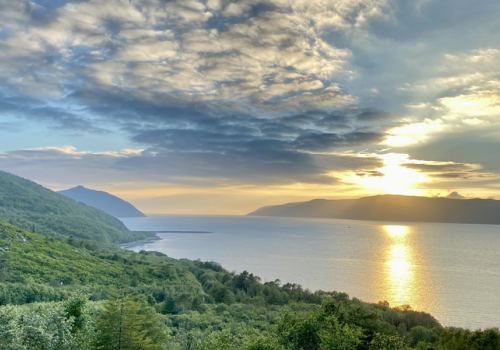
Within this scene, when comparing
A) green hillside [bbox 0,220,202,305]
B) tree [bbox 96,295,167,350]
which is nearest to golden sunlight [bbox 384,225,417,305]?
green hillside [bbox 0,220,202,305]

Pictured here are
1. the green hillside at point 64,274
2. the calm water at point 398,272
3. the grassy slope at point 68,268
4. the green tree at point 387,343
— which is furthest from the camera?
the calm water at point 398,272

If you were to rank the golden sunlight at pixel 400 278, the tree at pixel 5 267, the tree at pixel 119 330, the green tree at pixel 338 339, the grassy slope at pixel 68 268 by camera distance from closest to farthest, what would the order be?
the green tree at pixel 338 339 → the tree at pixel 119 330 → the tree at pixel 5 267 → the grassy slope at pixel 68 268 → the golden sunlight at pixel 400 278

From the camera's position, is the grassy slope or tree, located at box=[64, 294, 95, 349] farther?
the grassy slope

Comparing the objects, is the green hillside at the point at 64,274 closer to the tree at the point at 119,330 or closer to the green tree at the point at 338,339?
the tree at the point at 119,330

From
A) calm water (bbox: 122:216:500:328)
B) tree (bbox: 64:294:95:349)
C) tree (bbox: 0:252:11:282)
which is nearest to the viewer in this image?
tree (bbox: 64:294:95:349)

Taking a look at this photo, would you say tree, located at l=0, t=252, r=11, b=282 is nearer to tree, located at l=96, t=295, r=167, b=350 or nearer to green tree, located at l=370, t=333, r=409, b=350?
tree, located at l=96, t=295, r=167, b=350

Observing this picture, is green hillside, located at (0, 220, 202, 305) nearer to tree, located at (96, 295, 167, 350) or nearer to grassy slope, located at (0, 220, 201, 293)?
grassy slope, located at (0, 220, 201, 293)

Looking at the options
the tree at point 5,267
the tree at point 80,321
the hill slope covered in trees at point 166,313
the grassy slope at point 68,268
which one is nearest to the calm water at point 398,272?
the hill slope covered in trees at point 166,313

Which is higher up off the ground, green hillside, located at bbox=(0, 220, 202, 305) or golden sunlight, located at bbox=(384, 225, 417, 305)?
green hillside, located at bbox=(0, 220, 202, 305)

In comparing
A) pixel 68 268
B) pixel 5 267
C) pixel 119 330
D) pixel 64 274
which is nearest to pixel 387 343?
pixel 119 330

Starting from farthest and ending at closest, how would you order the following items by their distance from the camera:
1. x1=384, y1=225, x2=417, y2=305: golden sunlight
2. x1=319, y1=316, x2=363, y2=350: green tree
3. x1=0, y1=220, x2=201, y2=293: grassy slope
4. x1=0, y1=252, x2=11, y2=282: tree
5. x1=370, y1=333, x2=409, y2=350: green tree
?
x1=384, y1=225, x2=417, y2=305: golden sunlight < x1=0, y1=220, x2=201, y2=293: grassy slope < x1=0, y1=252, x2=11, y2=282: tree < x1=370, y1=333, x2=409, y2=350: green tree < x1=319, y1=316, x2=363, y2=350: green tree

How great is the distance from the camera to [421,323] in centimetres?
6275

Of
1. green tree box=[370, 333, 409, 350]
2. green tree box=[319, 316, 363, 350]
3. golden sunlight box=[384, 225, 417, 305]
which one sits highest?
green tree box=[319, 316, 363, 350]

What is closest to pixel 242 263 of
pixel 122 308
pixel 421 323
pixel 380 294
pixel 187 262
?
pixel 187 262
